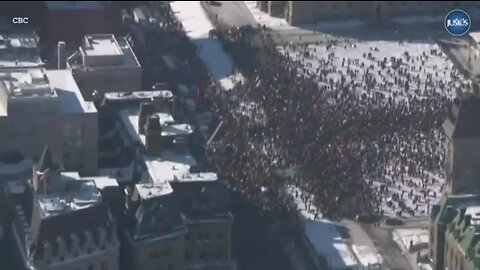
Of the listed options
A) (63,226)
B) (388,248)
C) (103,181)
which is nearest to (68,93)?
(103,181)

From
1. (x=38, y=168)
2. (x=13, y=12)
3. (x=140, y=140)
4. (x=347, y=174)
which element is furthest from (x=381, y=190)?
(x=13, y=12)

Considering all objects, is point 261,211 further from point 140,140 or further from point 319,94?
point 319,94

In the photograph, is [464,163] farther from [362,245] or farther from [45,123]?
[45,123]

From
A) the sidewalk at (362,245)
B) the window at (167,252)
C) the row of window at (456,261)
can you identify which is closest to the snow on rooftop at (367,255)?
the sidewalk at (362,245)

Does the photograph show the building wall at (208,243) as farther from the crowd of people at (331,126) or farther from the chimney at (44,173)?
the chimney at (44,173)

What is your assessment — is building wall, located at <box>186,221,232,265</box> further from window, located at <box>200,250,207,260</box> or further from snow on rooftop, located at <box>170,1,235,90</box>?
snow on rooftop, located at <box>170,1,235,90</box>

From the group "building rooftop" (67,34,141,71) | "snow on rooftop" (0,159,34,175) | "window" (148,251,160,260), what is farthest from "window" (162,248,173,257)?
"building rooftop" (67,34,141,71)
